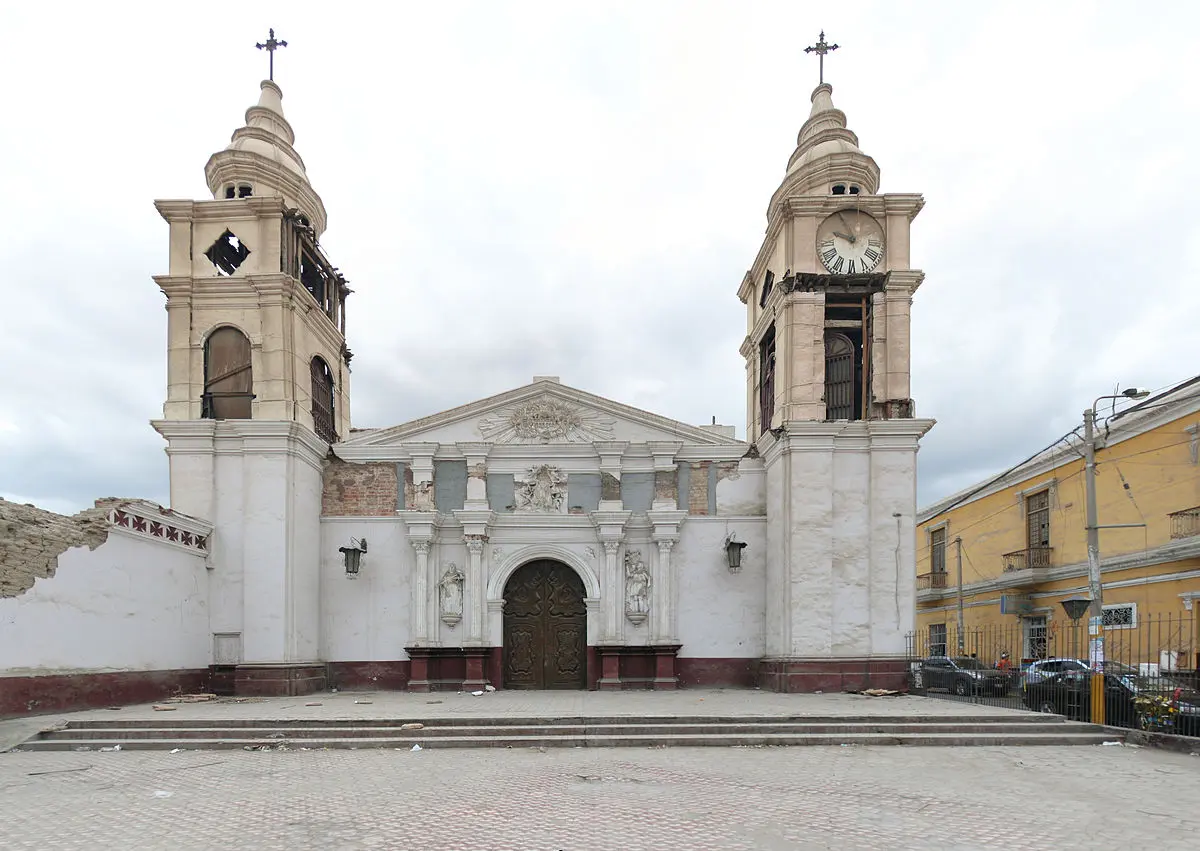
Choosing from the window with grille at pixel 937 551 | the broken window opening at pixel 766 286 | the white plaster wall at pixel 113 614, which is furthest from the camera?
the window with grille at pixel 937 551

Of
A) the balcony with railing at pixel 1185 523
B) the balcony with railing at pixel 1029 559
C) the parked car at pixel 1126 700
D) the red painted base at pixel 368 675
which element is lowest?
the red painted base at pixel 368 675

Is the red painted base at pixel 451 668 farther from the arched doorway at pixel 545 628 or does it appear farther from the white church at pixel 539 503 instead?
the arched doorway at pixel 545 628

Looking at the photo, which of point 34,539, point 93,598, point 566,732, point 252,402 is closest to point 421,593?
point 252,402

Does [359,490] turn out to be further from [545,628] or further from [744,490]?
[744,490]

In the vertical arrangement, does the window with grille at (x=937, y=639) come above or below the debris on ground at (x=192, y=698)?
below

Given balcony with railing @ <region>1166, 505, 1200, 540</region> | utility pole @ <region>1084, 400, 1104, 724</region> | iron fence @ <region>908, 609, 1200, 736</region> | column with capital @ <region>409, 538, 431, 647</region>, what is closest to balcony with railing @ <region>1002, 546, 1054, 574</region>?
iron fence @ <region>908, 609, 1200, 736</region>

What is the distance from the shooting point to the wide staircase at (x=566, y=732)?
11.1 metres

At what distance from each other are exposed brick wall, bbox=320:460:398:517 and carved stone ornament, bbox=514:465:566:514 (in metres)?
2.95

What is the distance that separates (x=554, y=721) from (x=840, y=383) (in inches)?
403

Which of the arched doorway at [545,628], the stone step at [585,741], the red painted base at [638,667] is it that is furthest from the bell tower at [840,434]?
the stone step at [585,741]

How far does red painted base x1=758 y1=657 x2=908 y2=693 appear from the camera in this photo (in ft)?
52.6

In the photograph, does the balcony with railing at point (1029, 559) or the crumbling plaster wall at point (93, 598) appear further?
the balcony with railing at point (1029, 559)

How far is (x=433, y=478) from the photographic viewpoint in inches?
709

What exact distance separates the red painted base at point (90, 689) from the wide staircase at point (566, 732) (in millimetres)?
1062
